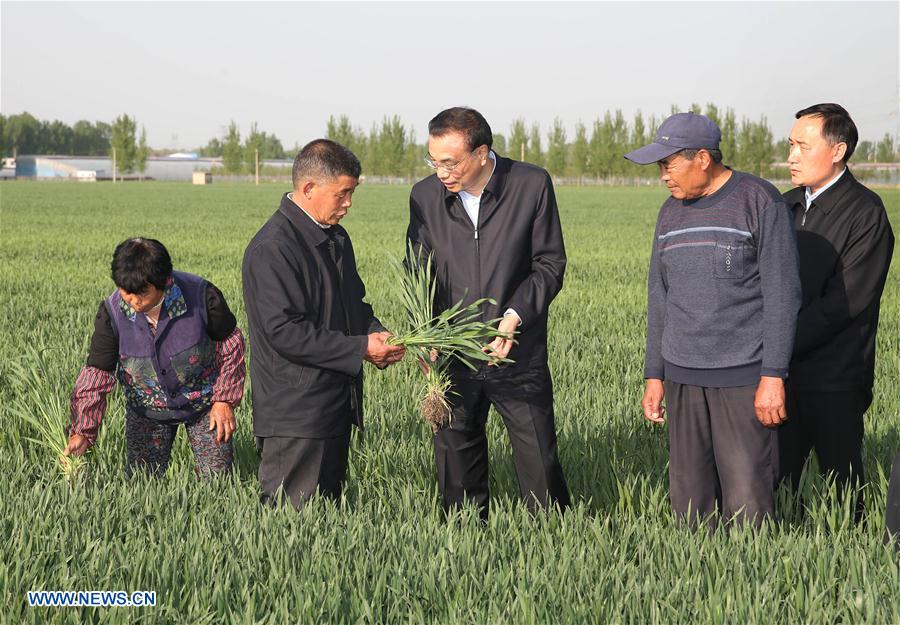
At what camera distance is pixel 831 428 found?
4.12 meters

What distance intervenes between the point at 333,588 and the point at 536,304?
1647 mm

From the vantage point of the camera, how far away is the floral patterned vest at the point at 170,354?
160 inches

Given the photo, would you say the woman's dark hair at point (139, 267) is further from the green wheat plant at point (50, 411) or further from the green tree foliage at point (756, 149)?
the green tree foliage at point (756, 149)

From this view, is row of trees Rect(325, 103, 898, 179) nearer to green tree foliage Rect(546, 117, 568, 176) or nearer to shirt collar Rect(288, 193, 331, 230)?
green tree foliage Rect(546, 117, 568, 176)

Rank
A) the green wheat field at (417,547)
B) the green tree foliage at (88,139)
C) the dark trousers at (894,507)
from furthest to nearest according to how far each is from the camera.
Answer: the green tree foliage at (88,139)
the dark trousers at (894,507)
the green wheat field at (417,547)

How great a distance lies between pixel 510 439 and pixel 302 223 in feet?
4.36

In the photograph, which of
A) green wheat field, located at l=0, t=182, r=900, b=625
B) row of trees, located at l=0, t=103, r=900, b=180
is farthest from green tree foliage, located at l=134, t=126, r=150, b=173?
green wheat field, located at l=0, t=182, r=900, b=625

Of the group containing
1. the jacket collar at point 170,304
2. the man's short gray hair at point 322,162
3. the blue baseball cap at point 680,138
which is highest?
the blue baseball cap at point 680,138

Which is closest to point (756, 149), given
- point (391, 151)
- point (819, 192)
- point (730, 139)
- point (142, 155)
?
point (730, 139)

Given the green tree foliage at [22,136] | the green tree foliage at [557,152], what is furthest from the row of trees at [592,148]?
the green tree foliage at [22,136]

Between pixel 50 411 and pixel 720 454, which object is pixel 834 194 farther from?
pixel 50 411

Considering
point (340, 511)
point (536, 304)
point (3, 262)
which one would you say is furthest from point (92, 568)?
point (3, 262)

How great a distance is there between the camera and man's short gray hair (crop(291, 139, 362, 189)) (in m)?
3.75

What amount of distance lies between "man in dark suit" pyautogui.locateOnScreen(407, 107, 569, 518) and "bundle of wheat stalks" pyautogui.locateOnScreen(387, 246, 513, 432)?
0.07 metres
